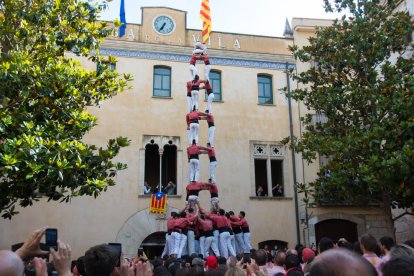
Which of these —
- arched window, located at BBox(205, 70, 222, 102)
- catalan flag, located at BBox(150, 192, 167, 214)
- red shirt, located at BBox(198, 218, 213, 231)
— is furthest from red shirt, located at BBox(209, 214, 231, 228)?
arched window, located at BBox(205, 70, 222, 102)

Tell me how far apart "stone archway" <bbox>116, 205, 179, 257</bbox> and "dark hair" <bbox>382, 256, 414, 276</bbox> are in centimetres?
1602

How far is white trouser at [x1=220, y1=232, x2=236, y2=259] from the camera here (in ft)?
42.2

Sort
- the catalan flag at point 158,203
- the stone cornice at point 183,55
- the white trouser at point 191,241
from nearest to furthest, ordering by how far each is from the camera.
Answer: the white trouser at point 191,241 → the catalan flag at point 158,203 → the stone cornice at point 183,55

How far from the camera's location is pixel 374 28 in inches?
559

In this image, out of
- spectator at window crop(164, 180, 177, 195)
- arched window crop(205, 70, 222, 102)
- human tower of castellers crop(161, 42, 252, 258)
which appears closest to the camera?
human tower of castellers crop(161, 42, 252, 258)

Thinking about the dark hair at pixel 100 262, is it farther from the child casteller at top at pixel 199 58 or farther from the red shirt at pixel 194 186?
the child casteller at top at pixel 199 58

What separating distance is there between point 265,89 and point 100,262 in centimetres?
1908

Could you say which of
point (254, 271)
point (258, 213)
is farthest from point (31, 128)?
point (258, 213)

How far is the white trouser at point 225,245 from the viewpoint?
12875 millimetres

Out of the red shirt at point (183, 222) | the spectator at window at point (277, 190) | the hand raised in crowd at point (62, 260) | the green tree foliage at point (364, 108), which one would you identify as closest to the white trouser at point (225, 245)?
the red shirt at point (183, 222)

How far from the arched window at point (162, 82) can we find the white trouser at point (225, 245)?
29.8ft

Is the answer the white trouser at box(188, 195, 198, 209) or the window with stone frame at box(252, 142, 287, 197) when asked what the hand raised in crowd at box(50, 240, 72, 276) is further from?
the window with stone frame at box(252, 142, 287, 197)

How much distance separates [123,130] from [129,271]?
16.3 m

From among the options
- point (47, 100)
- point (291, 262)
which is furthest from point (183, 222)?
point (291, 262)
